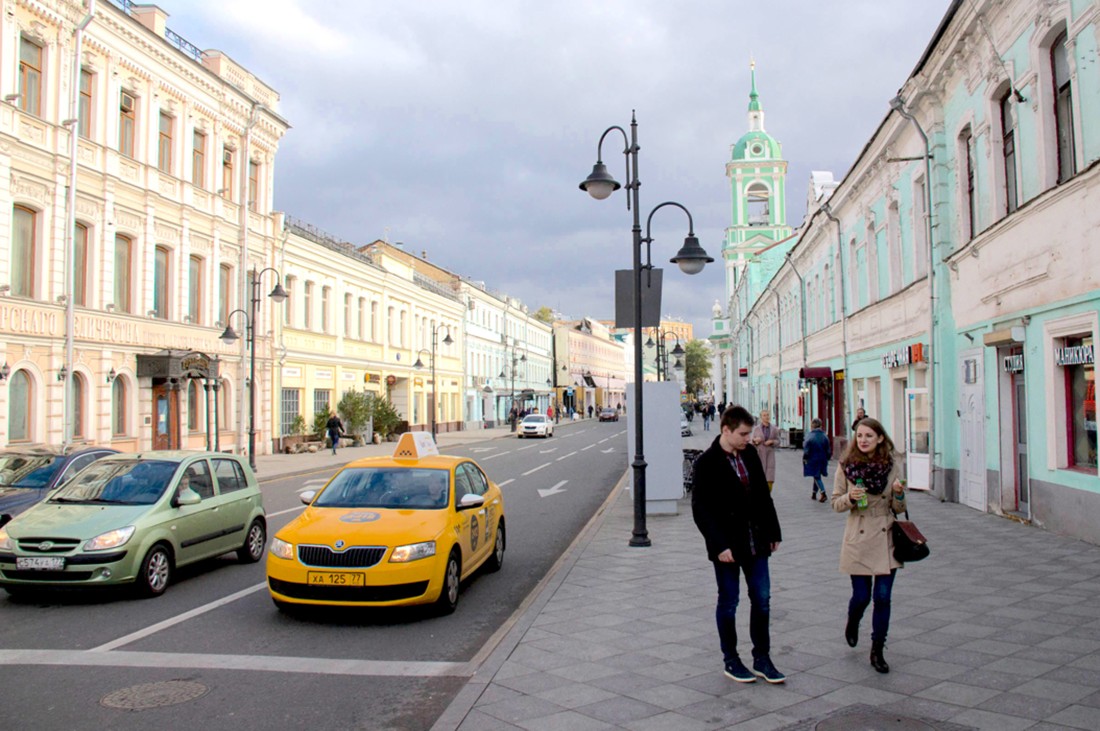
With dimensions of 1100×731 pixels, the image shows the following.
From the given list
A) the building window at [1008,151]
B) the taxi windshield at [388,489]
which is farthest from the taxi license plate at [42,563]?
the building window at [1008,151]

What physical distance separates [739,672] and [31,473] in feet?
36.2

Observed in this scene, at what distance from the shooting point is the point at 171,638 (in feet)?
22.6

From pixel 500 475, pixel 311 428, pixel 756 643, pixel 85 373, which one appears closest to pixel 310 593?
pixel 756 643

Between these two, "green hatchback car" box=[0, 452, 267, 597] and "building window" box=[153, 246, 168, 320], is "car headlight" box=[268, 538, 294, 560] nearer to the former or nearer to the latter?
"green hatchback car" box=[0, 452, 267, 597]

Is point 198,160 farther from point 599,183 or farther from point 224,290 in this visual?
point 599,183

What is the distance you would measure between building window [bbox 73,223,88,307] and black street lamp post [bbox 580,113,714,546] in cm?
1818

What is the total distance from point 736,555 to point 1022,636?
9.02 feet

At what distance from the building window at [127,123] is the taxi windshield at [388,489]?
21.3 metres

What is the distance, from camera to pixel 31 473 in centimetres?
1201

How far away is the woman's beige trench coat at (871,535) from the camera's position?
5504 millimetres

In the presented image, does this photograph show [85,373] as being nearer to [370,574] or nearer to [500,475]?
[500,475]

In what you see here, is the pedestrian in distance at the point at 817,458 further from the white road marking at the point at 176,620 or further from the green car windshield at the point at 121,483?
the green car windshield at the point at 121,483

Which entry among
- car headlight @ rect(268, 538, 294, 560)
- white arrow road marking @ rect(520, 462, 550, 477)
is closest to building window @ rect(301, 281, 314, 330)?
white arrow road marking @ rect(520, 462, 550, 477)

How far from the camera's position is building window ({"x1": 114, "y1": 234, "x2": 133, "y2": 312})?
83.6ft
